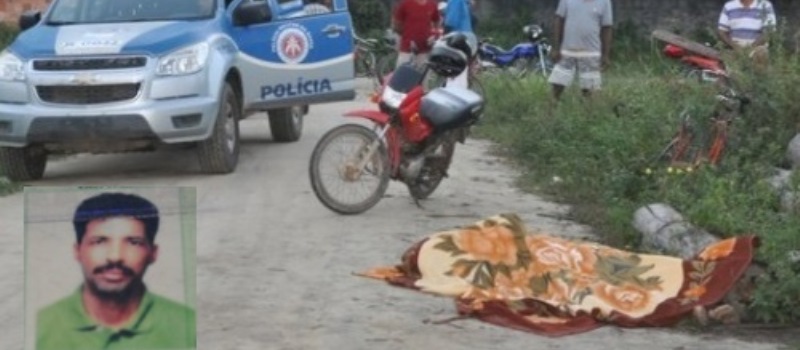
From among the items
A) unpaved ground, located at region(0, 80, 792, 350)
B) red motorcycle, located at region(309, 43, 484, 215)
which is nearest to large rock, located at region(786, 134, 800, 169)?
unpaved ground, located at region(0, 80, 792, 350)

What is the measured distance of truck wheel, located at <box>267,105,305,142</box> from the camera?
14.9 metres

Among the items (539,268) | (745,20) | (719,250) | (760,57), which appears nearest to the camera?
(719,250)

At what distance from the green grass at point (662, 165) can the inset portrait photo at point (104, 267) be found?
3298 millimetres

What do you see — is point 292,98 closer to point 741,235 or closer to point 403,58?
point 403,58

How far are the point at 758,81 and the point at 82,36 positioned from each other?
5.04 m

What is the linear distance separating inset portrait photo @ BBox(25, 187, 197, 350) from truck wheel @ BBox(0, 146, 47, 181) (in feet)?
24.6

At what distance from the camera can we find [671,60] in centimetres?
1384

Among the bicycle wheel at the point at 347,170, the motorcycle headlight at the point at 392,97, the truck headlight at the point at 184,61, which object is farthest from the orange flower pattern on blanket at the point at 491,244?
the truck headlight at the point at 184,61

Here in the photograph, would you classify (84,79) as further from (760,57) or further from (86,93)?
(760,57)

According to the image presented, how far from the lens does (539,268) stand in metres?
7.97

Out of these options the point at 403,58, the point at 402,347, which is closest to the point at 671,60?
the point at 403,58

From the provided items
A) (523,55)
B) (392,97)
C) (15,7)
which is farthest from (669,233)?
(15,7)

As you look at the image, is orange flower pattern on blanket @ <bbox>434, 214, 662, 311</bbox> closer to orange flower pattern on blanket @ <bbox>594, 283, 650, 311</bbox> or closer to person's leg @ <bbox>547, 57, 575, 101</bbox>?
orange flower pattern on blanket @ <bbox>594, 283, 650, 311</bbox>

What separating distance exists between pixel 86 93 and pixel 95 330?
700cm
